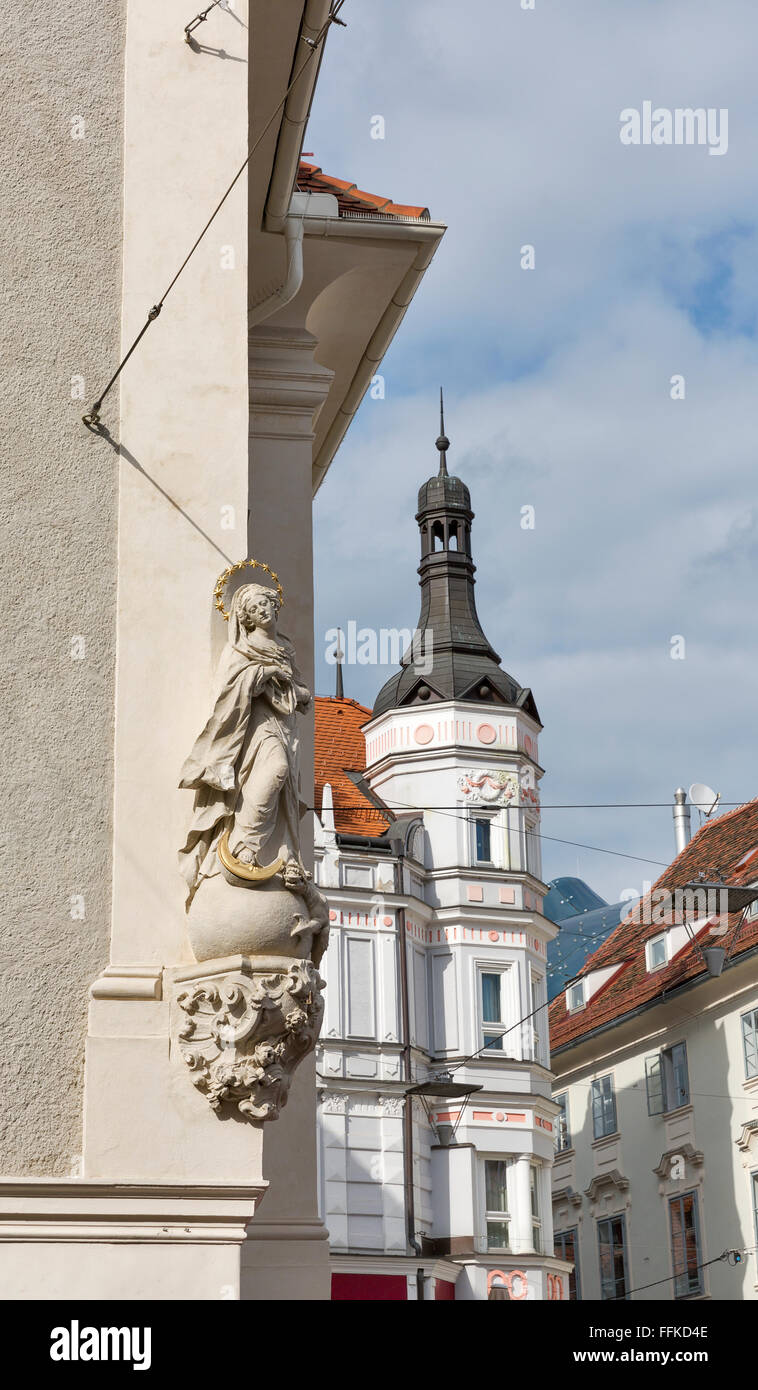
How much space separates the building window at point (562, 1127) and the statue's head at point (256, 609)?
50417 mm

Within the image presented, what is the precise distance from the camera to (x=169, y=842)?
8617 millimetres

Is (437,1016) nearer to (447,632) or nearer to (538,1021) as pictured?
(538,1021)

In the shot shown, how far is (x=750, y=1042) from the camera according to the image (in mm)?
47344

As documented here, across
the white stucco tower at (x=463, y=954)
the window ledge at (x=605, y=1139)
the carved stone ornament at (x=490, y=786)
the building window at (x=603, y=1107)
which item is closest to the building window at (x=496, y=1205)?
the white stucco tower at (x=463, y=954)

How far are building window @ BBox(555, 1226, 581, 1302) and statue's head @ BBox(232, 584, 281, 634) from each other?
1924 inches

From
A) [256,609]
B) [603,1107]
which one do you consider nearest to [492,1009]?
[603,1107]

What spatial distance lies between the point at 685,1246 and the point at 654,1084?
3.99 m

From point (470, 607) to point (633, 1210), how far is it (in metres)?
16.6

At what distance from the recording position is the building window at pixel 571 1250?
2186 inches

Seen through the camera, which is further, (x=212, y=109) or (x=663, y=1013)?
(x=663, y=1013)
